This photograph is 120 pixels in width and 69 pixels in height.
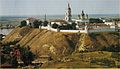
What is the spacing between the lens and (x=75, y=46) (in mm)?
50375

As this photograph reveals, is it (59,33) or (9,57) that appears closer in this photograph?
(9,57)

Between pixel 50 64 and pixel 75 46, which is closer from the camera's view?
pixel 50 64

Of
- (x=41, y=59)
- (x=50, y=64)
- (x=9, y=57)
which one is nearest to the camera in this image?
(x=50, y=64)

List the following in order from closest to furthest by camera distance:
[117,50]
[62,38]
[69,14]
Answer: [117,50]
[62,38]
[69,14]

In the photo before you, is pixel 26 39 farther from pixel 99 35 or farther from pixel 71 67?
pixel 71 67

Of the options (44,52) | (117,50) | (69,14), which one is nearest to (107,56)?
(117,50)

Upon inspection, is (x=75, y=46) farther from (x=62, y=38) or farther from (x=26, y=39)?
(x=26, y=39)

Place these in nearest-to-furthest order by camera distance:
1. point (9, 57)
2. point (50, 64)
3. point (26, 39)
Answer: point (50, 64)
point (9, 57)
point (26, 39)

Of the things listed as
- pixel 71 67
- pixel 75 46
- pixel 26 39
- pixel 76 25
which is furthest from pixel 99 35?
pixel 71 67

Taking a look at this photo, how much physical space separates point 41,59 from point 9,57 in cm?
540

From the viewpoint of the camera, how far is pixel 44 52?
49.8m

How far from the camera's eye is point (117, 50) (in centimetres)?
4859

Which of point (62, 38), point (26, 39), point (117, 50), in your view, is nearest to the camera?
point (117, 50)

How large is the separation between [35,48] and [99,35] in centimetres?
972
